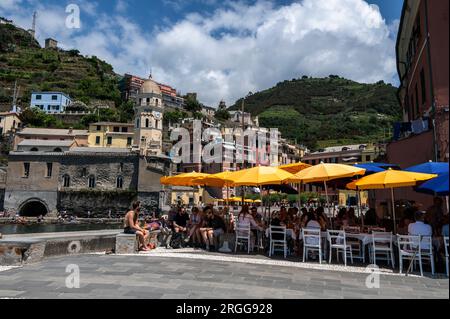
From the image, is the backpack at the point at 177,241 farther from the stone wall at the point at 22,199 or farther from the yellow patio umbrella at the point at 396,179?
the stone wall at the point at 22,199

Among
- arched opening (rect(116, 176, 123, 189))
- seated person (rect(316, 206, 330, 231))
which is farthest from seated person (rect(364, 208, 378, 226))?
arched opening (rect(116, 176, 123, 189))

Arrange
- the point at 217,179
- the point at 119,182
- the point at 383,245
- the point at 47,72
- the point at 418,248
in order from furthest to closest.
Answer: the point at 47,72 < the point at 119,182 < the point at 217,179 < the point at 383,245 < the point at 418,248

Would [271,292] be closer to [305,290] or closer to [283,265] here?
[305,290]

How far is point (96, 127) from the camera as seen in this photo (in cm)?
7112

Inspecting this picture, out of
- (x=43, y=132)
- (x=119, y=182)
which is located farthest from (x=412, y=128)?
(x=43, y=132)

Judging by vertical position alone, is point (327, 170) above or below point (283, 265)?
above

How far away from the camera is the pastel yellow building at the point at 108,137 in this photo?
70.5 meters

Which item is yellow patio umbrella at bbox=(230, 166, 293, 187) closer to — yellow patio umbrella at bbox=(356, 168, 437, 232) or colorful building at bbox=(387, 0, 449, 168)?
yellow patio umbrella at bbox=(356, 168, 437, 232)

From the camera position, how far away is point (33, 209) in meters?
54.8

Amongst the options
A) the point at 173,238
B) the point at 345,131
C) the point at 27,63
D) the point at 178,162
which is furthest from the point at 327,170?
the point at 27,63

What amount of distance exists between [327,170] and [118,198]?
48880 millimetres

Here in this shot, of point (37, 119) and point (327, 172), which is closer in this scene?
point (327, 172)

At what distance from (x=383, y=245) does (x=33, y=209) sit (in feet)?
190

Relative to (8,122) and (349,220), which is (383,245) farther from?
(8,122)
